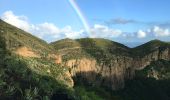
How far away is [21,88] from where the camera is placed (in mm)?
149000

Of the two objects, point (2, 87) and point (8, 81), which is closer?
point (2, 87)

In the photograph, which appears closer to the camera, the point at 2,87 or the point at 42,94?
the point at 2,87

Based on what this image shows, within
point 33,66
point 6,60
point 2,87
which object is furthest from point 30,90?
point 33,66

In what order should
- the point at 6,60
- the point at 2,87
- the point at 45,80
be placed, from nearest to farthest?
the point at 2,87, the point at 6,60, the point at 45,80

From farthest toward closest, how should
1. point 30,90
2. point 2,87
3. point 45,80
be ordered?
point 45,80, point 30,90, point 2,87

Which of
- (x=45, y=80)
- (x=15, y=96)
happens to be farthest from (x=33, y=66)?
(x=15, y=96)

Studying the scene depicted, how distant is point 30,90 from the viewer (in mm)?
148250

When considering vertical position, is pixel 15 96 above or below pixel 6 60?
below

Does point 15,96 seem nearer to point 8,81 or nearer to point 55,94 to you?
point 8,81

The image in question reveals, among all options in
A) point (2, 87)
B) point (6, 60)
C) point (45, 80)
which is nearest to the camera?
point (2, 87)

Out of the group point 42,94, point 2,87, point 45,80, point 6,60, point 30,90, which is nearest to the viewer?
point 2,87

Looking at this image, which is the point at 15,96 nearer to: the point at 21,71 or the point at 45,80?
the point at 21,71

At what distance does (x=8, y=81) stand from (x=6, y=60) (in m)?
20.5

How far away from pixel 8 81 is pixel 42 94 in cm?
1388
